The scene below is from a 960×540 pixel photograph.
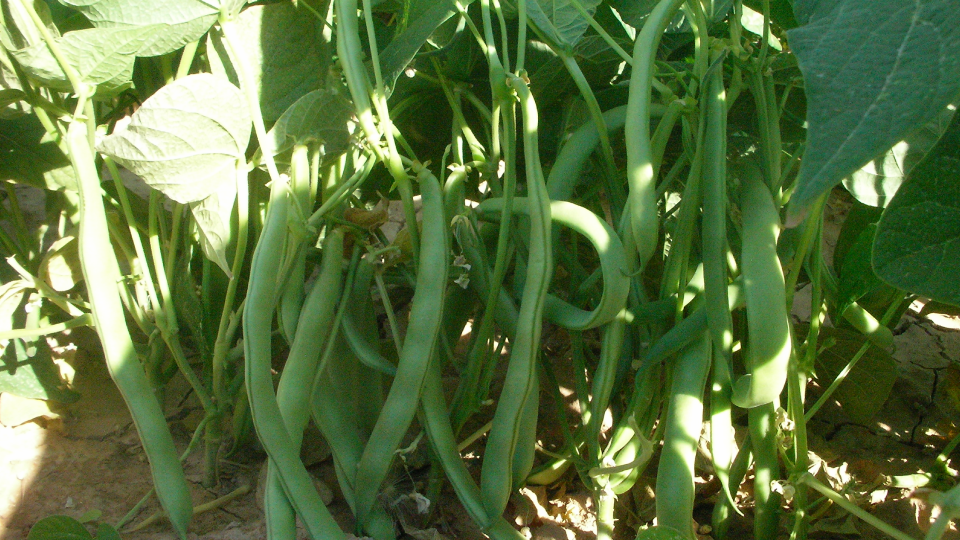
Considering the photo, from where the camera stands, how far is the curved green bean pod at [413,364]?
2.15 ft

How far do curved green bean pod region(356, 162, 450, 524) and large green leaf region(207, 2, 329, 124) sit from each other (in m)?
0.25

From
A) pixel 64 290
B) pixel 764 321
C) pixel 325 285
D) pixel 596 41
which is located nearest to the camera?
pixel 764 321

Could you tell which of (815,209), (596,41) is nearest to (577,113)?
(596,41)

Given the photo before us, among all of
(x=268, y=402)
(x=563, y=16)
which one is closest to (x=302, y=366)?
(x=268, y=402)

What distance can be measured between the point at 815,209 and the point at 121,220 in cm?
85

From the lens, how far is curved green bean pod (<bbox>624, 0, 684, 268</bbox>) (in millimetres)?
602

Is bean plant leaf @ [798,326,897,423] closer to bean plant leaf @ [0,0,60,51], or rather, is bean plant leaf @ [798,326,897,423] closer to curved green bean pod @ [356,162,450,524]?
curved green bean pod @ [356,162,450,524]

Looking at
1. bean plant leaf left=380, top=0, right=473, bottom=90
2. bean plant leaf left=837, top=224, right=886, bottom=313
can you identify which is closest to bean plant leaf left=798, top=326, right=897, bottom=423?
bean plant leaf left=837, top=224, right=886, bottom=313

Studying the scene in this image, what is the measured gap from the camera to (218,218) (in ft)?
2.41

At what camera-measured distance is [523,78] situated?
2.18ft

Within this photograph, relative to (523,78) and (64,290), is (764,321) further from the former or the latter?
(64,290)

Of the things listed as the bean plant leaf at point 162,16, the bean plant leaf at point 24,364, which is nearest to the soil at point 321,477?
the bean plant leaf at point 24,364

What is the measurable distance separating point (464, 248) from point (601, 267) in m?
0.15

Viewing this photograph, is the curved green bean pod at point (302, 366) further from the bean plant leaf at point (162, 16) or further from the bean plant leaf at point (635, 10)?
the bean plant leaf at point (635, 10)
